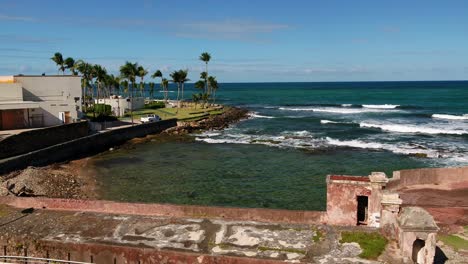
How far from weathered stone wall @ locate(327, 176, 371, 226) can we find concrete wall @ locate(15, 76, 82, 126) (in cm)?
2986

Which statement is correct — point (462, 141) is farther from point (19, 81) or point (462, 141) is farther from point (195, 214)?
point (19, 81)

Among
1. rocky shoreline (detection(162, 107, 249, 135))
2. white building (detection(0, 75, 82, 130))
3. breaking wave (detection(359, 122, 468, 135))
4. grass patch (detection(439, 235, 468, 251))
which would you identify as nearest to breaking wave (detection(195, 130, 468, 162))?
rocky shoreline (detection(162, 107, 249, 135))

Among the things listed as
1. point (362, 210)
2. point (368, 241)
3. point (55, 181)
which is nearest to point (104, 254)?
point (368, 241)

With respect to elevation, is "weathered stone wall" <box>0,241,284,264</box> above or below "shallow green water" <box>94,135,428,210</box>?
above

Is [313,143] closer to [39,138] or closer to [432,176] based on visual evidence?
[432,176]

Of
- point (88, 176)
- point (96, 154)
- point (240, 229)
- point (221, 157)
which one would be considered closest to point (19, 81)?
point (96, 154)

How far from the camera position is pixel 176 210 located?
49.0ft

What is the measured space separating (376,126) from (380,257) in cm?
4649

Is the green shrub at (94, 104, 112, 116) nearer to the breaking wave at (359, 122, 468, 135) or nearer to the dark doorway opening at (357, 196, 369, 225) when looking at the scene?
the breaking wave at (359, 122, 468, 135)

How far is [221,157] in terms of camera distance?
116 ft

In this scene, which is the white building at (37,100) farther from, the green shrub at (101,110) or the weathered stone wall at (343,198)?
the weathered stone wall at (343,198)

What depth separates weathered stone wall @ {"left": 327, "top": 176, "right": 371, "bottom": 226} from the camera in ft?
46.6

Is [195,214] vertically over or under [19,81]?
under

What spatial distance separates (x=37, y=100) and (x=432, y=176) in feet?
108
